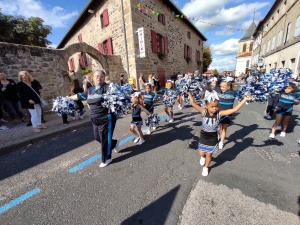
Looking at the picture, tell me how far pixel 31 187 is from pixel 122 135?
240 centimetres

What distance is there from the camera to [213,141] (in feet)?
8.20

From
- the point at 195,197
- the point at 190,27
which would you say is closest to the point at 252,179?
the point at 195,197

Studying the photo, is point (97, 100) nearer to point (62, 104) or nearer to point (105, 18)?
point (62, 104)

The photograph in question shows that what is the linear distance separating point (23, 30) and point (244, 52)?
5199cm

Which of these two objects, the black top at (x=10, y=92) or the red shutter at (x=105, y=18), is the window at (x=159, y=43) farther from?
the black top at (x=10, y=92)

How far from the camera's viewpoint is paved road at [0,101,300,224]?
73.2 inches

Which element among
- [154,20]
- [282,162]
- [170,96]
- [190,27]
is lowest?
[282,162]

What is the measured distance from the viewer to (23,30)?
669 inches

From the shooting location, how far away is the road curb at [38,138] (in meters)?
3.84

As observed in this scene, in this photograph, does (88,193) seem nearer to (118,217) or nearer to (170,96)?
(118,217)

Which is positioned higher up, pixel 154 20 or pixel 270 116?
pixel 154 20

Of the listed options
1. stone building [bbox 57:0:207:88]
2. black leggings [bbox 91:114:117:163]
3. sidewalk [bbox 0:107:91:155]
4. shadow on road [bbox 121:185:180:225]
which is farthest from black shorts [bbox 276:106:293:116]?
stone building [bbox 57:0:207:88]

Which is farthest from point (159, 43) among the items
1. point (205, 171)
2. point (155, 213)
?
point (155, 213)

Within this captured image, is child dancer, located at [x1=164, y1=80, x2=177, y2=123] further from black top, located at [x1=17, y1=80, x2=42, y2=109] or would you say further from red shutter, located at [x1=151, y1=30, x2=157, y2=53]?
red shutter, located at [x1=151, y1=30, x2=157, y2=53]
